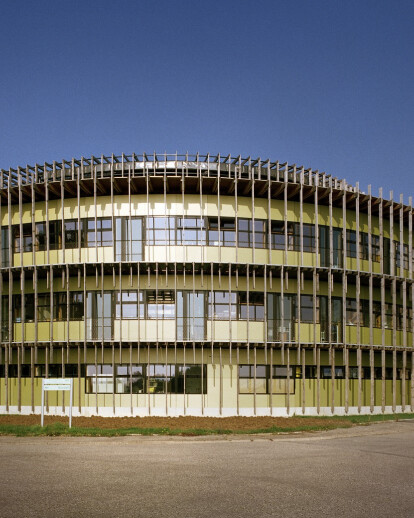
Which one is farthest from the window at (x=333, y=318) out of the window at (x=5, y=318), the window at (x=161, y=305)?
the window at (x=5, y=318)

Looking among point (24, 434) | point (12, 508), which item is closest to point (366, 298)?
point (24, 434)

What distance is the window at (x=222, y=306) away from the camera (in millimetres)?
30812

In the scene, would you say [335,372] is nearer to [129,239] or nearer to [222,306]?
[222,306]

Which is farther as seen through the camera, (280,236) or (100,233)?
(280,236)

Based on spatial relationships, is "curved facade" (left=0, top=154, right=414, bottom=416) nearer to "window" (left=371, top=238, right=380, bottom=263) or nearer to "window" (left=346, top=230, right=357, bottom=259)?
"window" (left=346, top=230, right=357, bottom=259)

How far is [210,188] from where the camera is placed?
3159 centimetres

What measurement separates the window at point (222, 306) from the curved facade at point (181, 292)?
0.10m

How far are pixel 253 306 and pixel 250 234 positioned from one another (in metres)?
3.54

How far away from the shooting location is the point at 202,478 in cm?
1241

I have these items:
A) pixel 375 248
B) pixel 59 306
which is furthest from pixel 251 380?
pixel 375 248

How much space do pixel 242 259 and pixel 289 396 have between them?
6.94m

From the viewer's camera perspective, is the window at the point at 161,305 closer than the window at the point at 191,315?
→ No

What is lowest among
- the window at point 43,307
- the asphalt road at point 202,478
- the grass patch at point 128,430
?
the grass patch at point 128,430

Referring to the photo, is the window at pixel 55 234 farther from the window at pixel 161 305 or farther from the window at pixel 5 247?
→ the window at pixel 161 305
